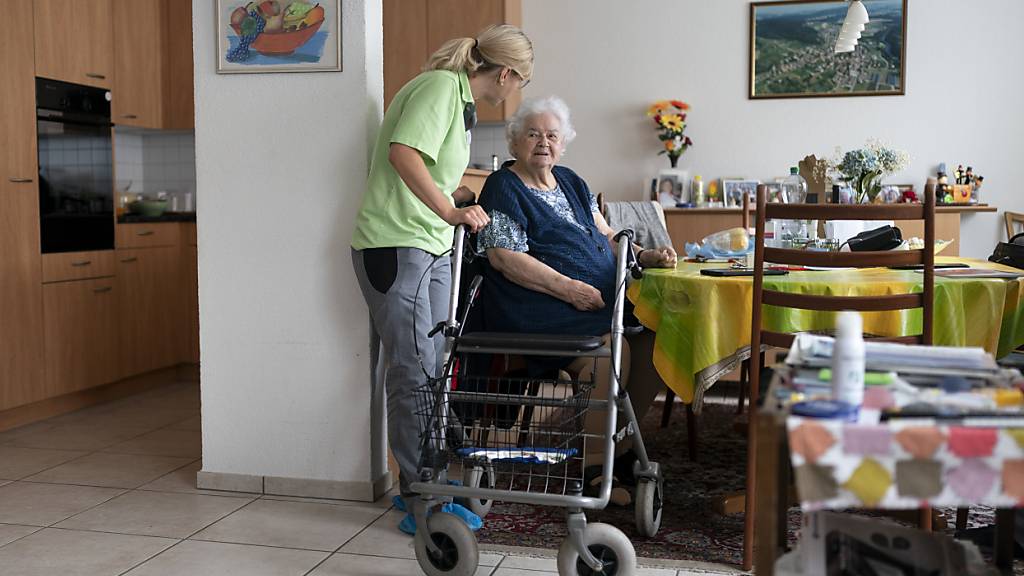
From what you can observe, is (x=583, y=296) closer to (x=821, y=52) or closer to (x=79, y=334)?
(x=79, y=334)

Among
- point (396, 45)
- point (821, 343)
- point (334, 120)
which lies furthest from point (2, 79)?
point (821, 343)

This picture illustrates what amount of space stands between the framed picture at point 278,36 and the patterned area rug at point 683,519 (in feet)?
4.99

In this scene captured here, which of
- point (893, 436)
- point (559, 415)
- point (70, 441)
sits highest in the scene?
point (893, 436)

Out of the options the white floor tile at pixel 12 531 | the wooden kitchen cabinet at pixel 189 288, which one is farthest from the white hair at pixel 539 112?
the wooden kitchen cabinet at pixel 189 288

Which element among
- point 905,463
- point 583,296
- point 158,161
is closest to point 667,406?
point 583,296

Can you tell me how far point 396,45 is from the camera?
224 inches

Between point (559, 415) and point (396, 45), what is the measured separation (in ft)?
11.7

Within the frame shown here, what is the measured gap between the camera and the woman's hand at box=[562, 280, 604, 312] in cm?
294

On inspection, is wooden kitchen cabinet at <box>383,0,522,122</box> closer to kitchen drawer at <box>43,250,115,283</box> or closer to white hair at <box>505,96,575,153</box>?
kitchen drawer at <box>43,250,115,283</box>

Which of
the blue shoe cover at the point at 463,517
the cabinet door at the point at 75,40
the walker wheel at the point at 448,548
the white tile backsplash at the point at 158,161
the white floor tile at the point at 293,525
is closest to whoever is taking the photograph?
the walker wheel at the point at 448,548

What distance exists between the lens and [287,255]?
3152 mm

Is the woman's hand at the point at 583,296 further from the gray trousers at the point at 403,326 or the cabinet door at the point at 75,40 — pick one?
the cabinet door at the point at 75,40

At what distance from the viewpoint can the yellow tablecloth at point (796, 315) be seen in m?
2.62

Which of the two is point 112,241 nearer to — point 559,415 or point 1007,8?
point 559,415
